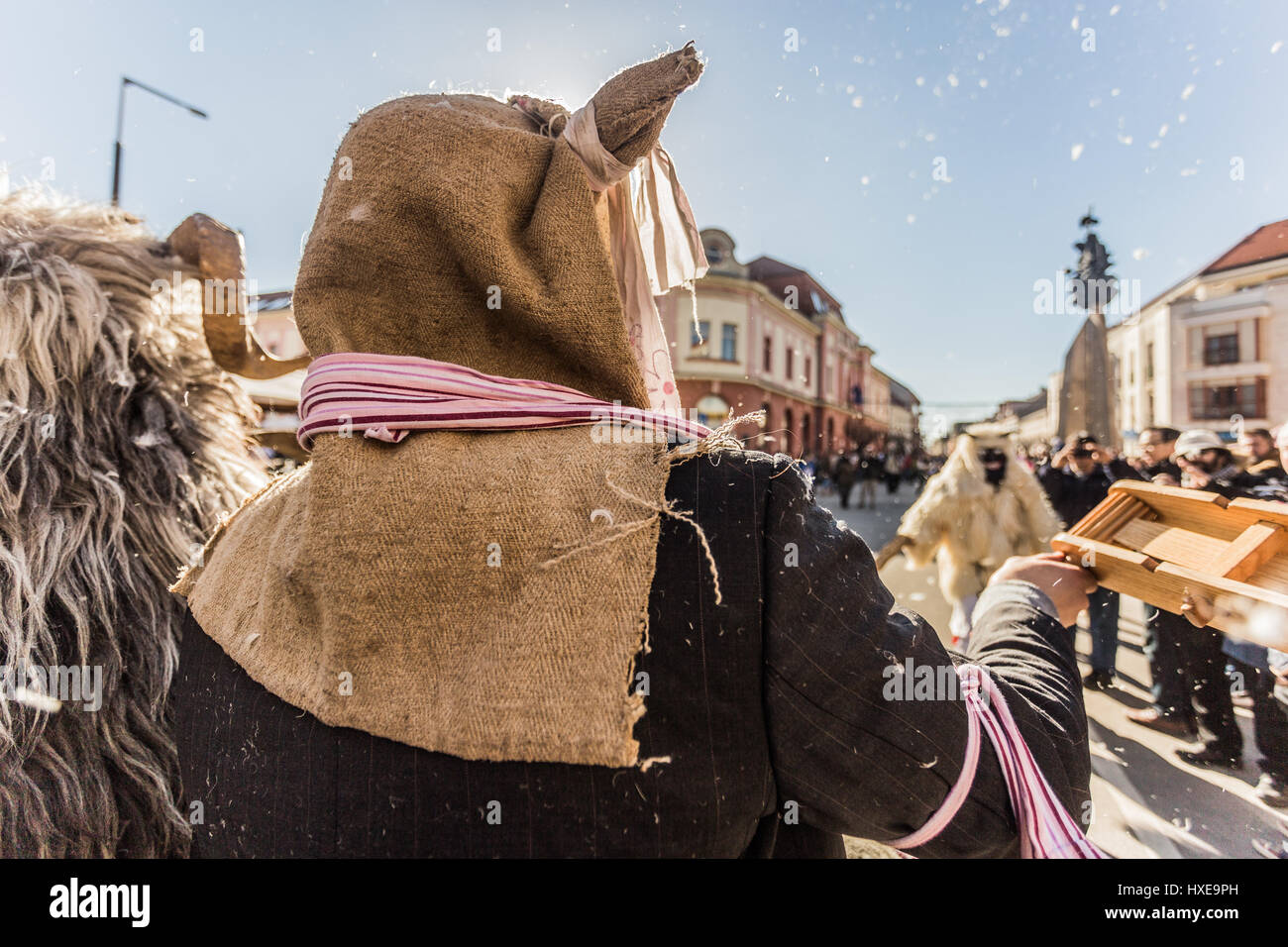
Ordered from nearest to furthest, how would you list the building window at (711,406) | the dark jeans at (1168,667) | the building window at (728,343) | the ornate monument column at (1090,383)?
the dark jeans at (1168,667) < the ornate monument column at (1090,383) < the building window at (711,406) < the building window at (728,343)

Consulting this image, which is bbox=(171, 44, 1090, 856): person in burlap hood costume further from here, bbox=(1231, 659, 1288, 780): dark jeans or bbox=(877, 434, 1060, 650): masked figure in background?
bbox=(877, 434, 1060, 650): masked figure in background

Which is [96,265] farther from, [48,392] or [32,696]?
[32,696]

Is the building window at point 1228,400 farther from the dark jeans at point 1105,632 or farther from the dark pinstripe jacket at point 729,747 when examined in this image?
the dark pinstripe jacket at point 729,747

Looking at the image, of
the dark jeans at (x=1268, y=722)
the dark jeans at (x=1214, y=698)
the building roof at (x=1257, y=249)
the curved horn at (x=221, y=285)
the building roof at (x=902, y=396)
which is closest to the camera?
the curved horn at (x=221, y=285)

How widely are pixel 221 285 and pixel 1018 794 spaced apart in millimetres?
2012

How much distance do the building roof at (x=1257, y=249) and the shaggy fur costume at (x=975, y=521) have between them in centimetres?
183

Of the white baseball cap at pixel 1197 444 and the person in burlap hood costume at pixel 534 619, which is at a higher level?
the white baseball cap at pixel 1197 444

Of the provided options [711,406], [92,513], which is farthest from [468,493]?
[711,406]

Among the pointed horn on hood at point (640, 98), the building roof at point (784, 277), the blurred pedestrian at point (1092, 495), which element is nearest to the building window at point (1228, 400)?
the building roof at point (784, 277)

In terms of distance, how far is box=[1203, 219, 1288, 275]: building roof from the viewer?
2.29m

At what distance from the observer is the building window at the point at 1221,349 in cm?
2317

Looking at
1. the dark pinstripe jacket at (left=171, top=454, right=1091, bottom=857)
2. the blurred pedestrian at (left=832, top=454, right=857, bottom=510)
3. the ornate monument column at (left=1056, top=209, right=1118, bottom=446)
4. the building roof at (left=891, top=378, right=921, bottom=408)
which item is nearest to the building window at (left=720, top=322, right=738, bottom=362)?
the blurred pedestrian at (left=832, top=454, right=857, bottom=510)

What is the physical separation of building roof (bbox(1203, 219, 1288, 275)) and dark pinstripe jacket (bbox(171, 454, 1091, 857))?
2.32 m
